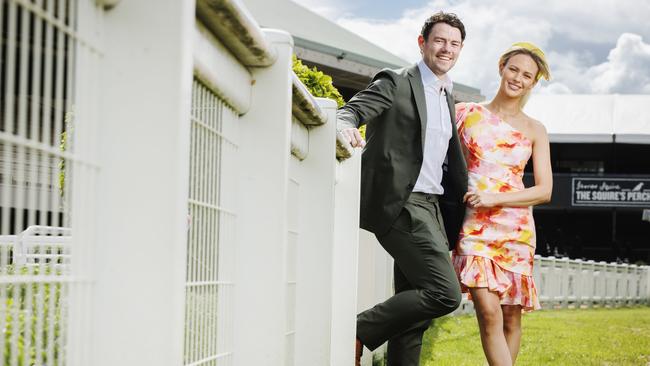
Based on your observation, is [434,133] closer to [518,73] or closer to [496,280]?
[518,73]

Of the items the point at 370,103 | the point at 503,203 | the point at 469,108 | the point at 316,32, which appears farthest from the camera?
the point at 316,32

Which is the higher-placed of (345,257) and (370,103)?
(370,103)

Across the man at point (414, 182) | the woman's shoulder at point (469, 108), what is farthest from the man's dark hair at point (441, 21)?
the woman's shoulder at point (469, 108)

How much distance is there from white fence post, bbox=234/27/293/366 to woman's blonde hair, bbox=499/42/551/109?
127 inches

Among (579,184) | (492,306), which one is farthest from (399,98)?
(579,184)

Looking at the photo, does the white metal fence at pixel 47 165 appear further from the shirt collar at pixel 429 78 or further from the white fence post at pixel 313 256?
the shirt collar at pixel 429 78

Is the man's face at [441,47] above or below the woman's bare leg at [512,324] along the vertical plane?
above

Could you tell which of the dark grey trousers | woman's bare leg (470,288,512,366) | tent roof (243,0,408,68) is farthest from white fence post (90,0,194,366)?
tent roof (243,0,408,68)

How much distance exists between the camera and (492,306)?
19.0 ft

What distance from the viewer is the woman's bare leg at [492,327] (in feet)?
18.8

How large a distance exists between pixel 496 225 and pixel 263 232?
10.1ft

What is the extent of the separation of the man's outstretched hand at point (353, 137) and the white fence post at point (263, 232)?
1.50m

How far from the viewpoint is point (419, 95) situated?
5.65 metres

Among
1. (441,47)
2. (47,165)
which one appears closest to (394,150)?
(441,47)
